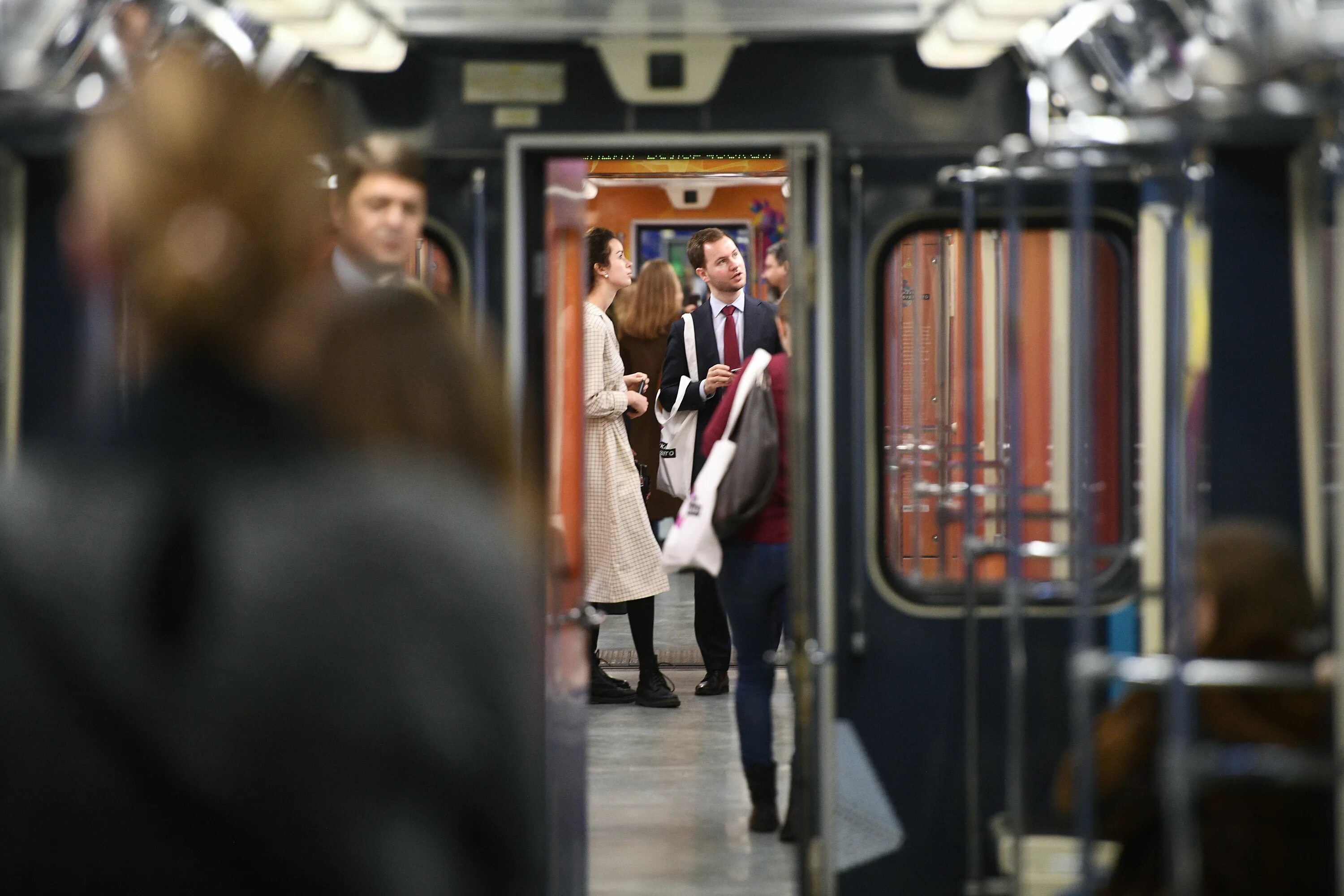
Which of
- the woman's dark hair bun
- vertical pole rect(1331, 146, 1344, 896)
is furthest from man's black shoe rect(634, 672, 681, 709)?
vertical pole rect(1331, 146, 1344, 896)

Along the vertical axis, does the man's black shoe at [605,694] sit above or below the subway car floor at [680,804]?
above

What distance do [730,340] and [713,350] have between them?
4.3 inches

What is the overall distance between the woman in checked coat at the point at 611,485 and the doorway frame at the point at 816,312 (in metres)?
1.93

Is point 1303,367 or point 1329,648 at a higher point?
point 1303,367

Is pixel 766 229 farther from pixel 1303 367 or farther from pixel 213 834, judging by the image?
pixel 213 834

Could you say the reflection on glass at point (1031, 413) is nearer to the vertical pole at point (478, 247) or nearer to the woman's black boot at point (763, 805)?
the woman's black boot at point (763, 805)

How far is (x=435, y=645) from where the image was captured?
1118mm

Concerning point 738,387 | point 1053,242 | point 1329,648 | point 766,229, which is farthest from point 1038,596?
point 766,229

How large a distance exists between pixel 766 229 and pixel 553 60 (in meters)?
6.93

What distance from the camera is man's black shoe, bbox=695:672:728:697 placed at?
7.36m

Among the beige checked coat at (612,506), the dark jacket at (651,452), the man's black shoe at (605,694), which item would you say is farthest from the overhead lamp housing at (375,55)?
the dark jacket at (651,452)

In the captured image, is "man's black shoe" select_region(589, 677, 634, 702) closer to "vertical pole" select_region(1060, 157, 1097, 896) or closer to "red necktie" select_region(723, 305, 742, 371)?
"red necktie" select_region(723, 305, 742, 371)

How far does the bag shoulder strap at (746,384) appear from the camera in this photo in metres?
5.04

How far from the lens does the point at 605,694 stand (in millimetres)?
7340
